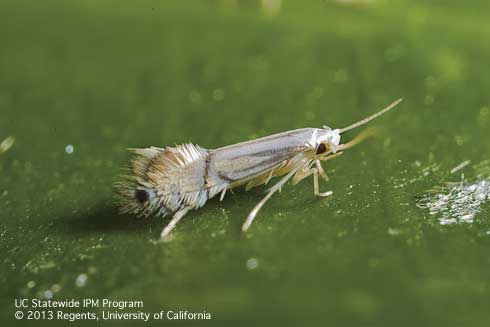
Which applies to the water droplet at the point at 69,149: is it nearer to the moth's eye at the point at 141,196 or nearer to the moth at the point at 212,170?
the moth at the point at 212,170

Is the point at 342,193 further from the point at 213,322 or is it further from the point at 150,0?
the point at 150,0

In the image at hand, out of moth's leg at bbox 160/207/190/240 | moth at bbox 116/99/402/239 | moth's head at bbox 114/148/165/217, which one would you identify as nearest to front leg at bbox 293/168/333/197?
moth at bbox 116/99/402/239

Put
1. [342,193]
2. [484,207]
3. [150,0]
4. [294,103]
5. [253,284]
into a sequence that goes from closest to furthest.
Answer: [253,284]
[484,207]
[342,193]
[294,103]
[150,0]

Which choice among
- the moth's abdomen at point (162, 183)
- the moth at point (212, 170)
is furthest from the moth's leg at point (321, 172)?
the moth's abdomen at point (162, 183)

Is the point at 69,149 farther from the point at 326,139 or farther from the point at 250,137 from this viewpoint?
the point at 326,139

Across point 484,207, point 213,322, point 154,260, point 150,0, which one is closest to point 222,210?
point 154,260


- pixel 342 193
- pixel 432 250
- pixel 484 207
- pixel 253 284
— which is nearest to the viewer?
pixel 253 284

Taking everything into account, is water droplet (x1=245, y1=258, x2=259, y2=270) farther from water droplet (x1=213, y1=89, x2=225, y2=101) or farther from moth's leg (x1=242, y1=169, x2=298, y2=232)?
water droplet (x1=213, y1=89, x2=225, y2=101)
